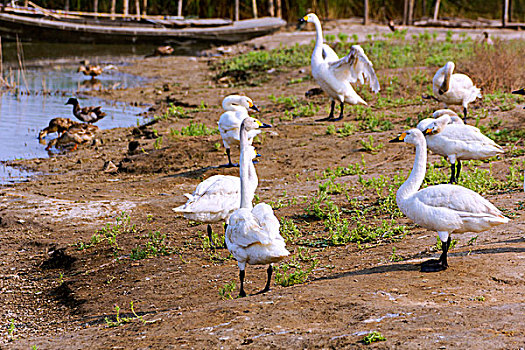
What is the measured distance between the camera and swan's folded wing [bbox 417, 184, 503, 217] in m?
5.71

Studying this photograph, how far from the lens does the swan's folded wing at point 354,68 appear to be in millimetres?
12664

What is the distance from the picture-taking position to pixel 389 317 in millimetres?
4707

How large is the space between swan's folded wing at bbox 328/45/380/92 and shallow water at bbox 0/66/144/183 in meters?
5.24

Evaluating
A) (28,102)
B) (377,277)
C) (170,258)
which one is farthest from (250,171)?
(28,102)

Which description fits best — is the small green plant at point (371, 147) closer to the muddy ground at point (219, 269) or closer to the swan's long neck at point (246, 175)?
the muddy ground at point (219, 269)

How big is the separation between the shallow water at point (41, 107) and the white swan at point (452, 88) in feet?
23.9

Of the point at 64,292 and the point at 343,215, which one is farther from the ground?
the point at 343,215

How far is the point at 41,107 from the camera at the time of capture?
18047 mm

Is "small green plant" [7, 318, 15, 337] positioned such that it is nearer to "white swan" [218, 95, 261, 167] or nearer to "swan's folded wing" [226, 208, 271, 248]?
"swan's folded wing" [226, 208, 271, 248]

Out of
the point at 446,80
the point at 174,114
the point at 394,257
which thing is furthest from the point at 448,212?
the point at 174,114

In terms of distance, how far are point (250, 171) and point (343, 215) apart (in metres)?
1.65

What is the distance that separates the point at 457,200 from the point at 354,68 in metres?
7.81

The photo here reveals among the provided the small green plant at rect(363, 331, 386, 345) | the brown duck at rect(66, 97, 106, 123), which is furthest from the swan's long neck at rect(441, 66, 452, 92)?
the small green plant at rect(363, 331, 386, 345)

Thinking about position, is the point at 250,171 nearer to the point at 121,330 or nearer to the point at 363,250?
the point at 363,250
